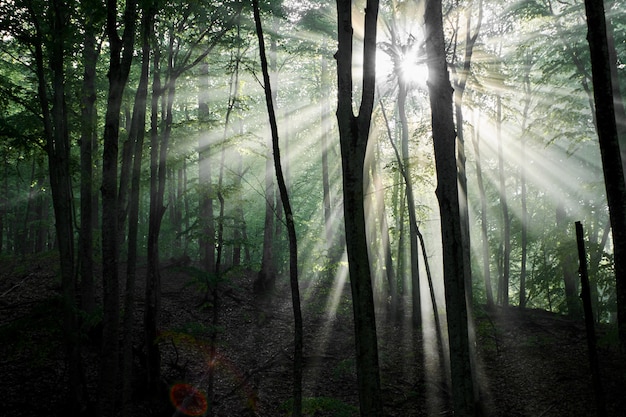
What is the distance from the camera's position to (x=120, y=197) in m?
7.82

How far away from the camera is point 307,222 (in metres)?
14.1

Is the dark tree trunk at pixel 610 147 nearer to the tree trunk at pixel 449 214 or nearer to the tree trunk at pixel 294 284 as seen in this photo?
the tree trunk at pixel 449 214

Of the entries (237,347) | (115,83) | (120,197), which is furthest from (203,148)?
(115,83)

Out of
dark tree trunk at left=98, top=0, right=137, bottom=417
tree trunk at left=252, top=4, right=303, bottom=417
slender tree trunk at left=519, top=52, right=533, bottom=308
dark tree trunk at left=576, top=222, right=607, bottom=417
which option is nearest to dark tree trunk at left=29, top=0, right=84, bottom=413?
dark tree trunk at left=98, top=0, right=137, bottom=417

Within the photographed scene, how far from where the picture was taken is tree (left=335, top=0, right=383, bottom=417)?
4863mm

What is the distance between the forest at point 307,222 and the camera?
6074mm

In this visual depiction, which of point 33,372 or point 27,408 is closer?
point 27,408

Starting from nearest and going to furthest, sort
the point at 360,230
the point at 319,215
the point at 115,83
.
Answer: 1. the point at 360,230
2. the point at 115,83
3. the point at 319,215

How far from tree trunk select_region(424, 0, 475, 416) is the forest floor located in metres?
2.37

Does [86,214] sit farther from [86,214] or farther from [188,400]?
[188,400]

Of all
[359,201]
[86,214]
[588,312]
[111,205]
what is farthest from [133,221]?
[588,312]

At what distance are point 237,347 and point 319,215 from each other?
17.7 meters

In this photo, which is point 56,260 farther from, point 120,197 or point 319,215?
point 319,215

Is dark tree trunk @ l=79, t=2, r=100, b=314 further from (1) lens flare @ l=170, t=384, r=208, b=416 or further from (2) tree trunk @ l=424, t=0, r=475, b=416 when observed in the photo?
(2) tree trunk @ l=424, t=0, r=475, b=416
